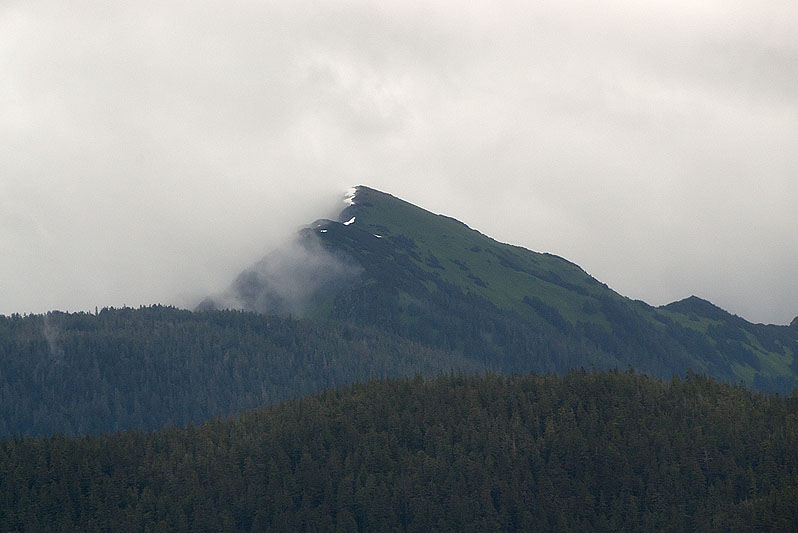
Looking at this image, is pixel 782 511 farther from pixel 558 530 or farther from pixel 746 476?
pixel 558 530

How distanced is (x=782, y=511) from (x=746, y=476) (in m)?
19.6

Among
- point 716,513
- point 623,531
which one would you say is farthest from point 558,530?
point 716,513

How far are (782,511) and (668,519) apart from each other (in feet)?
68.0

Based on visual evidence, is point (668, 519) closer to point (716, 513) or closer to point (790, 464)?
point (716, 513)

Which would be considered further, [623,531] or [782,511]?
[623,531]

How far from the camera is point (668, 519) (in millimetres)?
195500

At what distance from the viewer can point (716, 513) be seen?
632 feet

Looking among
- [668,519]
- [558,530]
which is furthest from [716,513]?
[558,530]

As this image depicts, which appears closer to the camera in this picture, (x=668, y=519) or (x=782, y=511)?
(x=782, y=511)

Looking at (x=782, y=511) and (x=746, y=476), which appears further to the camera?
(x=746, y=476)

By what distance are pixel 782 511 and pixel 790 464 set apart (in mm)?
21484

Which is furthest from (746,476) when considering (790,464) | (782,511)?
(782,511)

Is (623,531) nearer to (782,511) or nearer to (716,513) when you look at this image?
(716,513)

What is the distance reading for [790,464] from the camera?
655 feet
